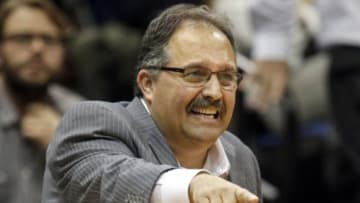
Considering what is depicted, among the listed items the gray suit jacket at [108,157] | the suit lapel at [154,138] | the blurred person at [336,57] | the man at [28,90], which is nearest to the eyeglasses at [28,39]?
the man at [28,90]

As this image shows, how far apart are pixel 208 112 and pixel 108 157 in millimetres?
263

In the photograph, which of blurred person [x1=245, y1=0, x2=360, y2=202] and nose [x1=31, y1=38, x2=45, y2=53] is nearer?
blurred person [x1=245, y1=0, x2=360, y2=202]

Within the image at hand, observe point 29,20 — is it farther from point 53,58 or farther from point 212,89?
point 212,89

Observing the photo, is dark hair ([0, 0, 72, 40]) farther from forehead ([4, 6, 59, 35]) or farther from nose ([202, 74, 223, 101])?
nose ([202, 74, 223, 101])

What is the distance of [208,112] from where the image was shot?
8.12ft

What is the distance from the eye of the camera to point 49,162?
8.30 ft

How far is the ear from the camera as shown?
2.57m

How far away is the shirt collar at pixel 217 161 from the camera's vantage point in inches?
102

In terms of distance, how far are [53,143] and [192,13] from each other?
410 mm

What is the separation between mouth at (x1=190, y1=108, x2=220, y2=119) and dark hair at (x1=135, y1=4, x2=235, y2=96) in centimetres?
13

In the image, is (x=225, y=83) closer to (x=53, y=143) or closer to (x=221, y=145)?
(x=221, y=145)

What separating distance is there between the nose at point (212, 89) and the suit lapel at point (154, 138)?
140 mm

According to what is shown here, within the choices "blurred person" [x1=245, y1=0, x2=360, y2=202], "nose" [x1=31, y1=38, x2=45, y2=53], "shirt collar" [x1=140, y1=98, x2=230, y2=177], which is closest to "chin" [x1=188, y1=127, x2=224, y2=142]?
"shirt collar" [x1=140, y1=98, x2=230, y2=177]

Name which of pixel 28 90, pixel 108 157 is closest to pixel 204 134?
pixel 108 157
